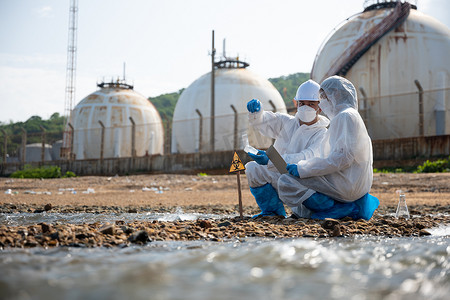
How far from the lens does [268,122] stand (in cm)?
538

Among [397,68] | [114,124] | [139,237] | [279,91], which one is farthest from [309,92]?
[279,91]

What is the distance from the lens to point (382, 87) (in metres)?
21.6

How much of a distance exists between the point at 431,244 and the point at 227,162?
16.5 meters

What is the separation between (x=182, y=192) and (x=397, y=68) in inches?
529

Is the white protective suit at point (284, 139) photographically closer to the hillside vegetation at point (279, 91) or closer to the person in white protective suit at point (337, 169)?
the person in white protective suit at point (337, 169)

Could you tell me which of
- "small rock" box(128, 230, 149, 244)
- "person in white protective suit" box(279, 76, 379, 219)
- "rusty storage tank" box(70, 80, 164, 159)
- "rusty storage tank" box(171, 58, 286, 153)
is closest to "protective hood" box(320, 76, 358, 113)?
"person in white protective suit" box(279, 76, 379, 219)

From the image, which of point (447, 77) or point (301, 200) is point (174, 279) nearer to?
point (301, 200)

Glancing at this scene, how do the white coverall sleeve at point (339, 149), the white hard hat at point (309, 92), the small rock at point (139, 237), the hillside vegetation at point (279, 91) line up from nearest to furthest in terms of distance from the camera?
the small rock at point (139, 237)
the white coverall sleeve at point (339, 149)
the white hard hat at point (309, 92)
the hillside vegetation at point (279, 91)

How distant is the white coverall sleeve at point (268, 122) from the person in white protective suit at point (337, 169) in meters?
0.65

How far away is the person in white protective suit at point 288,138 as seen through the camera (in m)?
5.12

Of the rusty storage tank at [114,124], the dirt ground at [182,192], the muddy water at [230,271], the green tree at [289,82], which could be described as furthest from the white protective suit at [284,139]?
the green tree at [289,82]

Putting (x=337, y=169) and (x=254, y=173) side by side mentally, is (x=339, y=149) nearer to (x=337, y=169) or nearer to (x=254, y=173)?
(x=337, y=169)

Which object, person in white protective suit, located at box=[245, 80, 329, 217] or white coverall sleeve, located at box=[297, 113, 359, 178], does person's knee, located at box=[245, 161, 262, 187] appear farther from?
white coverall sleeve, located at box=[297, 113, 359, 178]

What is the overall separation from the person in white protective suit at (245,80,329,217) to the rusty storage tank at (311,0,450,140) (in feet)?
50.9
